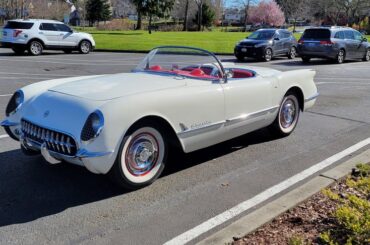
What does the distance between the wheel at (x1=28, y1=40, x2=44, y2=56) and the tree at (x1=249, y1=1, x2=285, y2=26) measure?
74499 millimetres

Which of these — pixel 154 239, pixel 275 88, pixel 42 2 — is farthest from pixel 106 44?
pixel 42 2

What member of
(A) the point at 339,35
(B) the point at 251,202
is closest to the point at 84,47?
(A) the point at 339,35

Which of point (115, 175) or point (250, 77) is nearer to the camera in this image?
point (115, 175)

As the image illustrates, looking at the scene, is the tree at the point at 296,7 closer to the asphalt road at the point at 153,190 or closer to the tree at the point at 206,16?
the tree at the point at 206,16

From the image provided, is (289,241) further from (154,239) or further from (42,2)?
(42,2)

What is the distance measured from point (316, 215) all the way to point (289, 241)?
2.05 ft

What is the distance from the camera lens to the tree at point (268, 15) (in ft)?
298

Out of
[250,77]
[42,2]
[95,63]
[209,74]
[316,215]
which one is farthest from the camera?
[42,2]

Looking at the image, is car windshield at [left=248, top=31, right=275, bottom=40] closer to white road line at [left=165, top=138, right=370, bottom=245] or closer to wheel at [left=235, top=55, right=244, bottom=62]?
wheel at [left=235, top=55, right=244, bottom=62]

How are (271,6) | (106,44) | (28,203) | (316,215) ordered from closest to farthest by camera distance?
(316,215)
(28,203)
(106,44)
(271,6)

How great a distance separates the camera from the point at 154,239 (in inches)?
137

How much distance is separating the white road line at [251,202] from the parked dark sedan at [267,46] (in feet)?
49.7

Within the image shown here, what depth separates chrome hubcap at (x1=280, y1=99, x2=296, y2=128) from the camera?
251 inches

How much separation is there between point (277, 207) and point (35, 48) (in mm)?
20203
